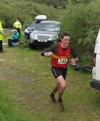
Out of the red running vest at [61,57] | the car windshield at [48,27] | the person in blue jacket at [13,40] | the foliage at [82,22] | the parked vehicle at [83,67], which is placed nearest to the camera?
the red running vest at [61,57]

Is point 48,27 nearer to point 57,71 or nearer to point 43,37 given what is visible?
point 43,37

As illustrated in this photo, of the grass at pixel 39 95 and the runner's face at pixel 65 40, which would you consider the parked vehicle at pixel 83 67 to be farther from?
the runner's face at pixel 65 40

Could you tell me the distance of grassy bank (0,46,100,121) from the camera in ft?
17.8

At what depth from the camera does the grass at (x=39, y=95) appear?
541cm

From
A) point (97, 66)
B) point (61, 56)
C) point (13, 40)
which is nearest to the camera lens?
point (97, 66)

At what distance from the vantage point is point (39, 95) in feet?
22.1

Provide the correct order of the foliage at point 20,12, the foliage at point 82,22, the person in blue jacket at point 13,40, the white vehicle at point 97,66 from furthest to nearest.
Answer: the foliage at point 20,12
the person in blue jacket at point 13,40
the foliage at point 82,22
the white vehicle at point 97,66

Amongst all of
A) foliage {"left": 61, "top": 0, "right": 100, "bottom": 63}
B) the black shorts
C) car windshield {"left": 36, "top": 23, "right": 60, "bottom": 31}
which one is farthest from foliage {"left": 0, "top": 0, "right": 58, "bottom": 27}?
the black shorts

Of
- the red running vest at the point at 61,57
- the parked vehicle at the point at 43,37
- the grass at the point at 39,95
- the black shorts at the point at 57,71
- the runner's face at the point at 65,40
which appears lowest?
the grass at the point at 39,95

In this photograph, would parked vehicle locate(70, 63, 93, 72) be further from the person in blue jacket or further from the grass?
the person in blue jacket

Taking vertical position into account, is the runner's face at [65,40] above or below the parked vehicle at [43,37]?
above

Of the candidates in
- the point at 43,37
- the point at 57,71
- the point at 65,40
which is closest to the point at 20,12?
the point at 43,37

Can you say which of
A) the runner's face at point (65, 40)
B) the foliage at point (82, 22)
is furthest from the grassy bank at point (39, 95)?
the runner's face at point (65, 40)

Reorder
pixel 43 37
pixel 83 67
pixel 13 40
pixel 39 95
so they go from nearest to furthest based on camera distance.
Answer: pixel 39 95 → pixel 83 67 → pixel 43 37 → pixel 13 40
